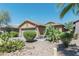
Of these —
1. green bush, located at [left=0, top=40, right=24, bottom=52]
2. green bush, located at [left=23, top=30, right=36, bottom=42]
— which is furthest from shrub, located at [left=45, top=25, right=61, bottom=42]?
green bush, located at [left=0, top=40, right=24, bottom=52]

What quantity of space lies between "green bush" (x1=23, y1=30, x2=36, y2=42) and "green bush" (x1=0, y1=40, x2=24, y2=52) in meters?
0.12

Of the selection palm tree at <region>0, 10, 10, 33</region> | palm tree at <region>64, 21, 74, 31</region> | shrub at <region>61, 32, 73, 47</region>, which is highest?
palm tree at <region>0, 10, 10, 33</region>

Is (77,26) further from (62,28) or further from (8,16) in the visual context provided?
(8,16)

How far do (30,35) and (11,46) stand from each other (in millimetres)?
295

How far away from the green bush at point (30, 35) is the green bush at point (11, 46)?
0.38ft

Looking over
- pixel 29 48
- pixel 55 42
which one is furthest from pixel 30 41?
pixel 55 42

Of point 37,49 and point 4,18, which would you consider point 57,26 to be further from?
point 4,18

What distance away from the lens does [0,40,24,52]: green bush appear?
3871 millimetres

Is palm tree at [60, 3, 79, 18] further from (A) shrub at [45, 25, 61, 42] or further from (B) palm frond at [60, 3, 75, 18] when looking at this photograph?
(A) shrub at [45, 25, 61, 42]

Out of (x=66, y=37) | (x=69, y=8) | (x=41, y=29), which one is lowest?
(x=66, y=37)

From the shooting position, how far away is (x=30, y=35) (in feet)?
12.7

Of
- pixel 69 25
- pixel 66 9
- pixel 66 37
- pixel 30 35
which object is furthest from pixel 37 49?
pixel 66 9

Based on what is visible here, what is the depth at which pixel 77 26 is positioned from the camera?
3.87m

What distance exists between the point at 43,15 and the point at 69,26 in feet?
1.24
